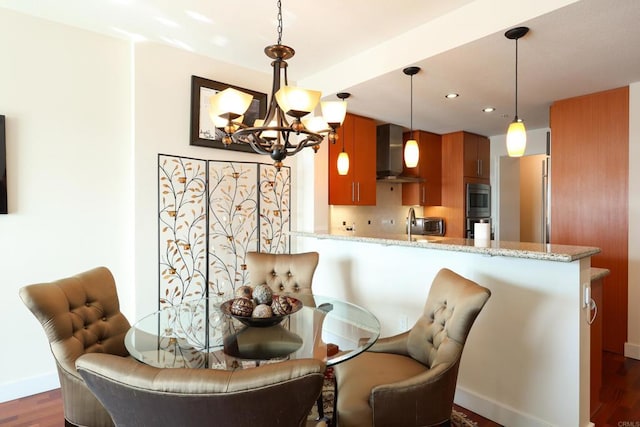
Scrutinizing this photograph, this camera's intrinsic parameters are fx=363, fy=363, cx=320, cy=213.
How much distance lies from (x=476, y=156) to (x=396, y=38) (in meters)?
3.26

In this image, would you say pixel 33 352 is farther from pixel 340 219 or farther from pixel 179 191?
pixel 340 219

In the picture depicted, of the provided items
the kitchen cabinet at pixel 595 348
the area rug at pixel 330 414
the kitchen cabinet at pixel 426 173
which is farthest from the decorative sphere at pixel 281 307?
the kitchen cabinet at pixel 426 173

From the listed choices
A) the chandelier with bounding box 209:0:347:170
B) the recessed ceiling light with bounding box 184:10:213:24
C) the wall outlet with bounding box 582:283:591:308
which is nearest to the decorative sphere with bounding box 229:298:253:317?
the chandelier with bounding box 209:0:347:170

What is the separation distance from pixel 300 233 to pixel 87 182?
1.83m

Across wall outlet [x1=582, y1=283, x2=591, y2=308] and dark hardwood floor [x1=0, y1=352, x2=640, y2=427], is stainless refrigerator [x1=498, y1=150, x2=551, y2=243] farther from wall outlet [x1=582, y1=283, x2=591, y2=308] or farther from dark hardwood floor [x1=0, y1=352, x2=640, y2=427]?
wall outlet [x1=582, y1=283, x2=591, y2=308]

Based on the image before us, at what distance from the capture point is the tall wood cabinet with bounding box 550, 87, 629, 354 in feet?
11.0

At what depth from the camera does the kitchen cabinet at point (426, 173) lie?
17.3ft

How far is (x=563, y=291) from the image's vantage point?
198 cm

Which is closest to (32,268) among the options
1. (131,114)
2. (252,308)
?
(131,114)

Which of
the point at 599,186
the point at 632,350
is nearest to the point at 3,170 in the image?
the point at 599,186

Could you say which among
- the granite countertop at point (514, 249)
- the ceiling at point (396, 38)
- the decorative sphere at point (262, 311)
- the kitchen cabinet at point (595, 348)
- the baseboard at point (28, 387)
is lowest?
the baseboard at point (28, 387)

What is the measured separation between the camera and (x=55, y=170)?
2.67 m

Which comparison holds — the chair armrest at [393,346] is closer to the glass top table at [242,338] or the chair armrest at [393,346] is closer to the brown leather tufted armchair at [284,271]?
the glass top table at [242,338]

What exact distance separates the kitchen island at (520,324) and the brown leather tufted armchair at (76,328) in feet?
6.06
